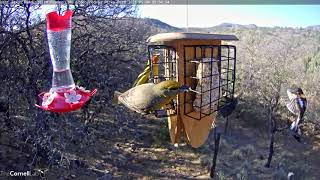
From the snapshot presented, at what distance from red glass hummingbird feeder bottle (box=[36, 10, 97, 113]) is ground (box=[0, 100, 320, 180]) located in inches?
207

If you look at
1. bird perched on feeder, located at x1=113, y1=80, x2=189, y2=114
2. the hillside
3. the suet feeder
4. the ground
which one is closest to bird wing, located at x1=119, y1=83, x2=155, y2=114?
bird perched on feeder, located at x1=113, y1=80, x2=189, y2=114

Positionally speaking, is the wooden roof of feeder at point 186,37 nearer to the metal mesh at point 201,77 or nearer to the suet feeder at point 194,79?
the suet feeder at point 194,79

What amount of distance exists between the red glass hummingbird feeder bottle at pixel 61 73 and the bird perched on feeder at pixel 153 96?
28 cm

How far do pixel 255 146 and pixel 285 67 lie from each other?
11.7 feet

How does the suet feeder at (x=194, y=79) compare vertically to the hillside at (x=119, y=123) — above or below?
above

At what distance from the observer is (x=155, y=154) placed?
11078 mm

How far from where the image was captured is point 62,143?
688cm

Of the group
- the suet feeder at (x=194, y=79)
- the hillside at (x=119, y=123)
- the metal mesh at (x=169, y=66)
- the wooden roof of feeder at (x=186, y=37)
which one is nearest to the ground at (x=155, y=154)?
the hillside at (x=119, y=123)

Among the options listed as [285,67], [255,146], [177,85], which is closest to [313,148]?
[255,146]

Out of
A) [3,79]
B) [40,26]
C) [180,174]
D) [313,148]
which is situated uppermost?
[40,26]

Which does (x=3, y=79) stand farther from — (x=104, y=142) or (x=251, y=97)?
(x=251, y=97)

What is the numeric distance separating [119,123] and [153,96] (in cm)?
830

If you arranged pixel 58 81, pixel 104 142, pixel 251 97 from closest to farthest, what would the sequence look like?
pixel 58 81 < pixel 104 142 < pixel 251 97

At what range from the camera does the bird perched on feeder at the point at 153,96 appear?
2172mm
